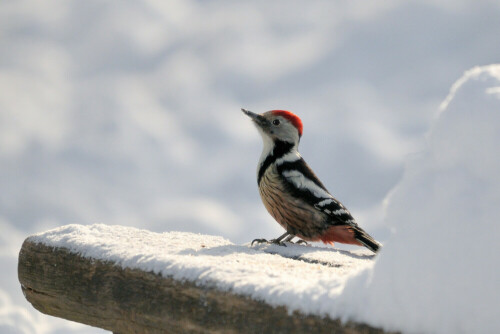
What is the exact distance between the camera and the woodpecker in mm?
3926

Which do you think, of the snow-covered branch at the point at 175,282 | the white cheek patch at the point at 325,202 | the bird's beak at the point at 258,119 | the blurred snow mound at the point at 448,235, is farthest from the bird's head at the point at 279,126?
the blurred snow mound at the point at 448,235

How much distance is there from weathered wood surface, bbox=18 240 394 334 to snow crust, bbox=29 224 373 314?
0.04m

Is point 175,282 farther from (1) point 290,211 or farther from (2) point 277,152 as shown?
(2) point 277,152

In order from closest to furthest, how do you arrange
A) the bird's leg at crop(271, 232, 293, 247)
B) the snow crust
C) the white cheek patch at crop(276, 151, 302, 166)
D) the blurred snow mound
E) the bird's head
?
the blurred snow mound < the snow crust < the bird's leg at crop(271, 232, 293, 247) < the white cheek patch at crop(276, 151, 302, 166) < the bird's head

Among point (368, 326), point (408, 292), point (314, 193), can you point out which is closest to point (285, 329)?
point (368, 326)

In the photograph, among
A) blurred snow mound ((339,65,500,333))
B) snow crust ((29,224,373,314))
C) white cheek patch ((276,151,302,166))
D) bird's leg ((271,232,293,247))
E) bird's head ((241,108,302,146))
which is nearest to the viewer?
blurred snow mound ((339,65,500,333))

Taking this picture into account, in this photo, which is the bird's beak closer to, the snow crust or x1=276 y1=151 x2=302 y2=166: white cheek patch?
x1=276 y1=151 x2=302 y2=166: white cheek patch

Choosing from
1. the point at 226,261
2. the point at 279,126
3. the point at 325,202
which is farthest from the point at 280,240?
the point at 226,261

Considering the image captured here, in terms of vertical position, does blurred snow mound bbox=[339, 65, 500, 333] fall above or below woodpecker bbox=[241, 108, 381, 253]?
below

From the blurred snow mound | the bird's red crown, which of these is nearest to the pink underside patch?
the bird's red crown

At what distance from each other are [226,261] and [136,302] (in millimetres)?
433

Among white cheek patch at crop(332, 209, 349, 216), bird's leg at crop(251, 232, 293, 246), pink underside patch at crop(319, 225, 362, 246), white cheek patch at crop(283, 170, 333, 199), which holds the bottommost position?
bird's leg at crop(251, 232, 293, 246)

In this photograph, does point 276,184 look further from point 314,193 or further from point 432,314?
point 432,314

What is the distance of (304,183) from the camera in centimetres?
400
